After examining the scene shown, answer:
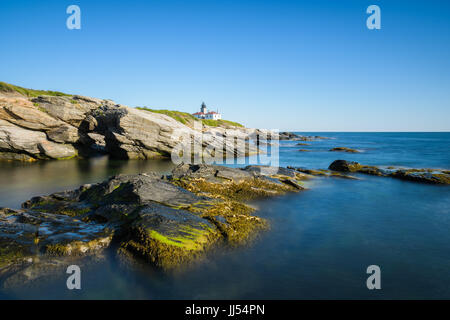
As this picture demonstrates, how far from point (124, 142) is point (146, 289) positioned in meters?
29.4

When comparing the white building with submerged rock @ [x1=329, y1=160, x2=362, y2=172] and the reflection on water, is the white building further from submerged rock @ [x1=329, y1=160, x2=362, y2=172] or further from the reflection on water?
submerged rock @ [x1=329, y1=160, x2=362, y2=172]

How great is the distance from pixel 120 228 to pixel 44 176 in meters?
16.9

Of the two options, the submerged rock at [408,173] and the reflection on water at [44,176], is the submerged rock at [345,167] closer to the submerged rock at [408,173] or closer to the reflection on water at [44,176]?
the submerged rock at [408,173]

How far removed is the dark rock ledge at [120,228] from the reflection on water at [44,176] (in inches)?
152

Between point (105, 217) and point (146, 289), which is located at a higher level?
point (105, 217)

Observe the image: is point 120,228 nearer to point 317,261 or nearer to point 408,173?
point 317,261

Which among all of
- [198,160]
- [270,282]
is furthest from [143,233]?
[198,160]

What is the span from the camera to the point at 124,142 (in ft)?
108

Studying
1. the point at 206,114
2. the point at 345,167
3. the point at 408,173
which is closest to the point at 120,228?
the point at 345,167

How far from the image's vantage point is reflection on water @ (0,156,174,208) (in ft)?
51.8

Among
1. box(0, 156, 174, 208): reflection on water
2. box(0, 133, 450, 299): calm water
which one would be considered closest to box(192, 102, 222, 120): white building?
box(0, 156, 174, 208): reflection on water

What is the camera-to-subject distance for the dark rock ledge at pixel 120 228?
285 inches

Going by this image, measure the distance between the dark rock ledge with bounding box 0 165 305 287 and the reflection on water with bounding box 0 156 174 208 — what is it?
3.86 metres
